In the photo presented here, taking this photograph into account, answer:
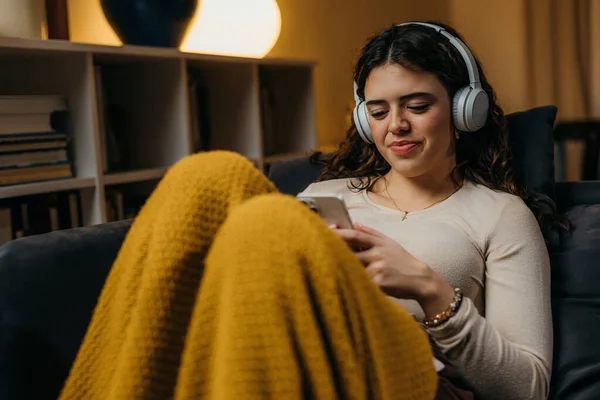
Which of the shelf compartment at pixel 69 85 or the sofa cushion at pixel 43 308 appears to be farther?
the shelf compartment at pixel 69 85

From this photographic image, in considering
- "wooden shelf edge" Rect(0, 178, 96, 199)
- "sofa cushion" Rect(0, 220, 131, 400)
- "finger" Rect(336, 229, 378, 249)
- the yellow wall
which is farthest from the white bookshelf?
the yellow wall

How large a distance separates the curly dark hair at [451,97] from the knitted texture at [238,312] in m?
0.50

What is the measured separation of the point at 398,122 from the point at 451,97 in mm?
122

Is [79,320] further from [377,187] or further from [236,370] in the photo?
[377,187]

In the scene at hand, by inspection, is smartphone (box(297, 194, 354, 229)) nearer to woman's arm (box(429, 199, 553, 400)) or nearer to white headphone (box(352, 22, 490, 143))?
woman's arm (box(429, 199, 553, 400))

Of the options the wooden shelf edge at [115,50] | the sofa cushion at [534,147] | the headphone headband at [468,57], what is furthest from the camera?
the wooden shelf edge at [115,50]

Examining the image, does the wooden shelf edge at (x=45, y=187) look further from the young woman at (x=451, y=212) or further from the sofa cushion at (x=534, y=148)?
the sofa cushion at (x=534, y=148)

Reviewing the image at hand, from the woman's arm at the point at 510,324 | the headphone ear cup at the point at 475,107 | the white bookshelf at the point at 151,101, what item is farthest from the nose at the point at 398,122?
the white bookshelf at the point at 151,101

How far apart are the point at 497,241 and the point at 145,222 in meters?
0.59

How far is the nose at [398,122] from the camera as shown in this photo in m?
1.08

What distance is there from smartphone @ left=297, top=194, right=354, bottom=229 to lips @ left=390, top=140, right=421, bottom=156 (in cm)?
34

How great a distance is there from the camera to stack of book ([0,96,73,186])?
141 cm

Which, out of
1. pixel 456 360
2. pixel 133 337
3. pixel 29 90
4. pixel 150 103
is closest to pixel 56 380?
pixel 133 337

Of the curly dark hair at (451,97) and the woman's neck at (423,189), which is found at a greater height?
the curly dark hair at (451,97)
